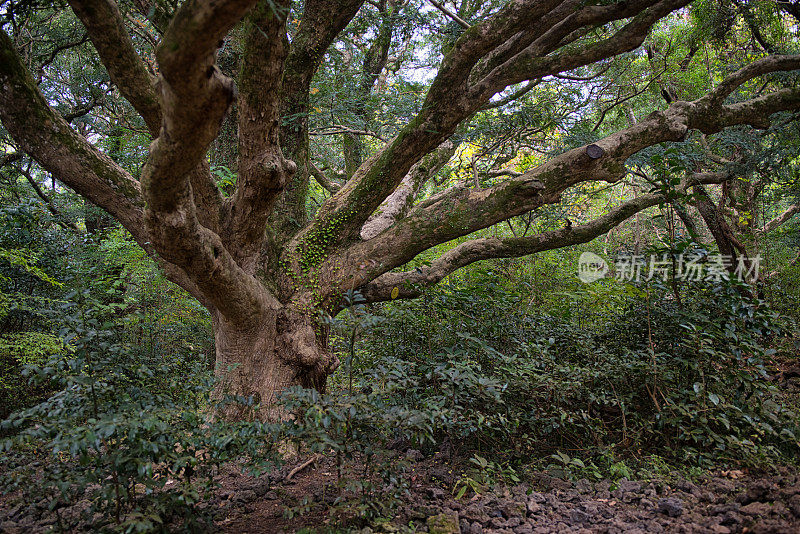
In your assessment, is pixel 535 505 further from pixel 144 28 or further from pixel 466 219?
pixel 144 28

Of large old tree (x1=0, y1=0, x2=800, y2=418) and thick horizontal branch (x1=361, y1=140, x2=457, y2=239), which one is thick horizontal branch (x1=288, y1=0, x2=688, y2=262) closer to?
large old tree (x1=0, y1=0, x2=800, y2=418)

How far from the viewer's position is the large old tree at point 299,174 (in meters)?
2.98

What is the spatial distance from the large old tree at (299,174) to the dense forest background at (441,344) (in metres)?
0.31

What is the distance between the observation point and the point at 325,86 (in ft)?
17.8

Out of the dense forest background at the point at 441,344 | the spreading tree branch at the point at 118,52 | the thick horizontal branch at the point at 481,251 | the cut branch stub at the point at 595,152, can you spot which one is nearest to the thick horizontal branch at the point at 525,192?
the cut branch stub at the point at 595,152

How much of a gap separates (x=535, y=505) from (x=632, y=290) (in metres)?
1.68

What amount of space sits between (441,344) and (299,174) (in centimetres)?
216

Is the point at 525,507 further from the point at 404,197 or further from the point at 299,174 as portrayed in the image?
the point at 404,197

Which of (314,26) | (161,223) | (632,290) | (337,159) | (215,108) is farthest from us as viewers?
(337,159)

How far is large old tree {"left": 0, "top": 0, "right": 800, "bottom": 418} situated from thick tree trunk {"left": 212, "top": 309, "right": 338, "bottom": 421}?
0.5 inches

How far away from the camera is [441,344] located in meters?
3.99

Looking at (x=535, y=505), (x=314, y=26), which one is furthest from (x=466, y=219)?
(x=535, y=505)

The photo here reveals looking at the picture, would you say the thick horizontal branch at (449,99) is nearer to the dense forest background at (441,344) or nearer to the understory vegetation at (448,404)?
the dense forest background at (441,344)

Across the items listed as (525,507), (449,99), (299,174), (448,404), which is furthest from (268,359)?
(449,99)
